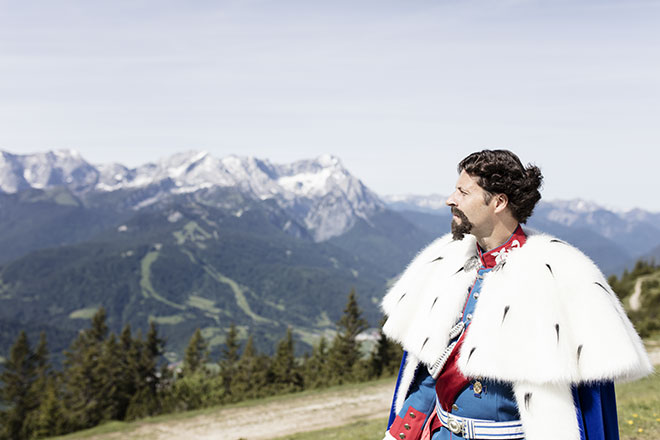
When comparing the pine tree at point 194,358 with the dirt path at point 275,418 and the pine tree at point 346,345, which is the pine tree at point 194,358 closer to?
the pine tree at point 346,345

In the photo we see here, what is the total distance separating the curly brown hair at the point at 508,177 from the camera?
12.0ft

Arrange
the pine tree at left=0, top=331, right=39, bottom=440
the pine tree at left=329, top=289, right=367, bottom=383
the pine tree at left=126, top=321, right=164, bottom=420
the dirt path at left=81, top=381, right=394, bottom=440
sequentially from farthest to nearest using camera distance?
the pine tree at left=0, top=331, right=39, bottom=440 → the pine tree at left=126, top=321, right=164, bottom=420 → the pine tree at left=329, top=289, right=367, bottom=383 → the dirt path at left=81, top=381, right=394, bottom=440

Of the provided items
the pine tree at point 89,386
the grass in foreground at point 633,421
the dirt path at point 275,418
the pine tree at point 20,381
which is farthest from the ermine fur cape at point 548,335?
the pine tree at point 20,381

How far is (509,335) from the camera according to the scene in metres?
3.50

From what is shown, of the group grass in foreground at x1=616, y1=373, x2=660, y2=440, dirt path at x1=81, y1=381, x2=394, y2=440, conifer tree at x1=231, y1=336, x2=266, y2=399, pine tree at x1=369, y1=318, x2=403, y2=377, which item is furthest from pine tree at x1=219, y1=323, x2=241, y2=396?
grass in foreground at x1=616, y1=373, x2=660, y2=440

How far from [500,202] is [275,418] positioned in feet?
65.4

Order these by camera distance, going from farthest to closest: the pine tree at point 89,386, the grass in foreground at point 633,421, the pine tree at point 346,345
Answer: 1. the pine tree at point 89,386
2. the pine tree at point 346,345
3. the grass in foreground at point 633,421

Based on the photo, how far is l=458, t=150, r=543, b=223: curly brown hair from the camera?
12.0 ft

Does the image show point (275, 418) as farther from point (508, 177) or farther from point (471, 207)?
point (508, 177)

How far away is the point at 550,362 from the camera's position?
10.9 ft

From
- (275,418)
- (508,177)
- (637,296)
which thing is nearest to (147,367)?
(275,418)

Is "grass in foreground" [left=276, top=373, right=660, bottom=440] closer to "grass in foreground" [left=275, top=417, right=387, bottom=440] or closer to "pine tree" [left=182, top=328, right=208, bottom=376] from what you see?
"grass in foreground" [left=275, top=417, right=387, bottom=440]

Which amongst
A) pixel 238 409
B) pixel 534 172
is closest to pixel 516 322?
pixel 534 172

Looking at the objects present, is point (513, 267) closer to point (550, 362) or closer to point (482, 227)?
point (482, 227)
